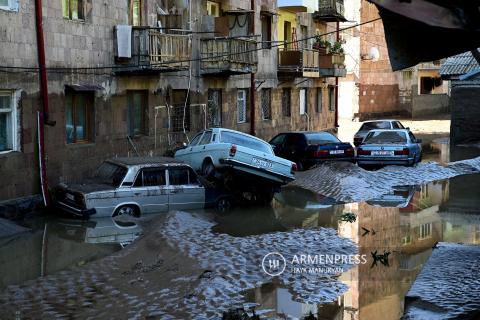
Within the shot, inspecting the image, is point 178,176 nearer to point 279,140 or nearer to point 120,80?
point 120,80

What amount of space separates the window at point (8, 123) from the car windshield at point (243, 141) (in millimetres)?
5061

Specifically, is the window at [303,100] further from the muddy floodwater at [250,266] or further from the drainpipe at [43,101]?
the drainpipe at [43,101]

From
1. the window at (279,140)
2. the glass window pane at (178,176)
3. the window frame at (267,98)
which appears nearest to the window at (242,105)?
the window frame at (267,98)

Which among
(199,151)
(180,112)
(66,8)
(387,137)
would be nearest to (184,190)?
(199,151)

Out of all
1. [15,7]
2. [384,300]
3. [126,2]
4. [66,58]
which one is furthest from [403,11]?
[126,2]

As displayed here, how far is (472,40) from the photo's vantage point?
6.29 metres

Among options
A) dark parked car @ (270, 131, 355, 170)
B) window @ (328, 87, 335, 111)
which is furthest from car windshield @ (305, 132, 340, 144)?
window @ (328, 87, 335, 111)

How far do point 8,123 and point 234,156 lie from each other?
5.05 metres

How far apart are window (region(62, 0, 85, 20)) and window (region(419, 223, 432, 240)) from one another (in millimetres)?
9872

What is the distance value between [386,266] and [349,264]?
56 centimetres

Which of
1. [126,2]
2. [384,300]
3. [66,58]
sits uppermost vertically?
[126,2]

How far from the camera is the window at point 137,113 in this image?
20.5m

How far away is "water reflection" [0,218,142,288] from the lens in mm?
10742

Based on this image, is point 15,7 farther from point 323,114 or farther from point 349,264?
point 323,114
